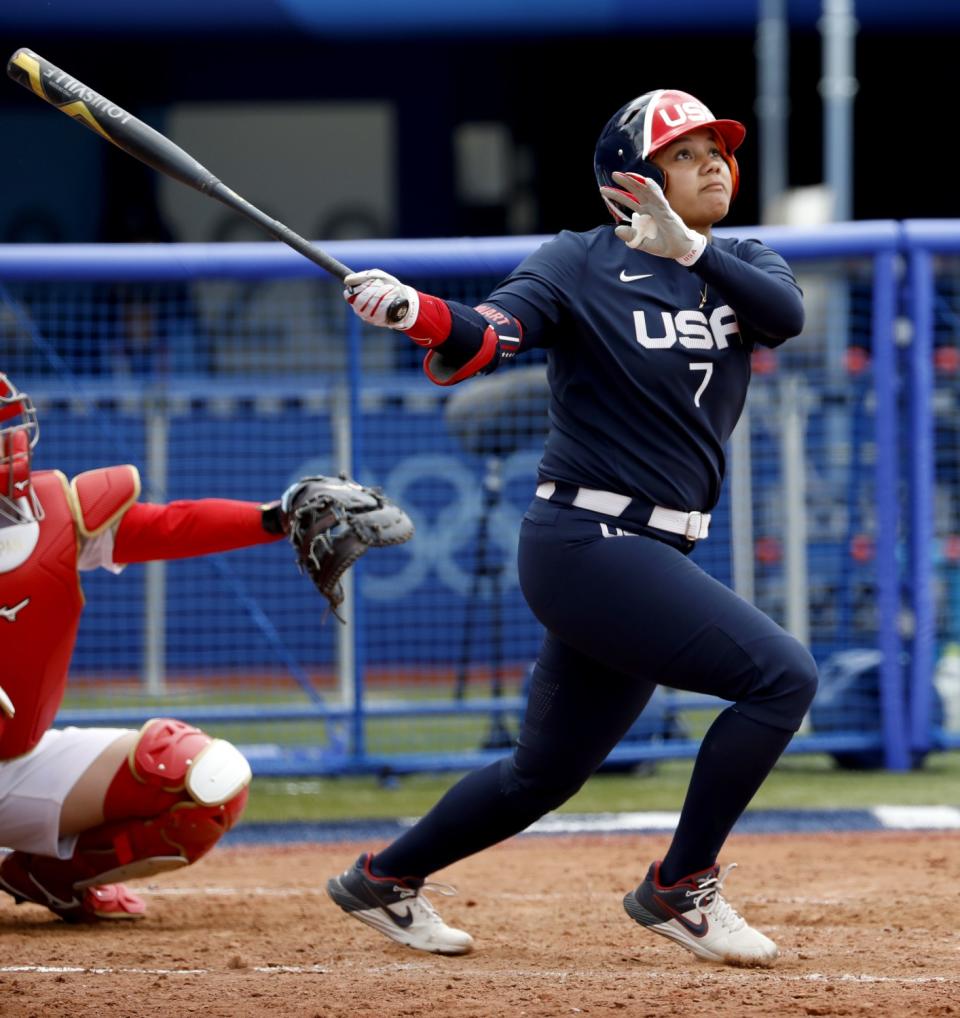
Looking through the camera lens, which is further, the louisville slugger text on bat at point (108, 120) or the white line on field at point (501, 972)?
the louisville slugger text on bat at point (108, 120)

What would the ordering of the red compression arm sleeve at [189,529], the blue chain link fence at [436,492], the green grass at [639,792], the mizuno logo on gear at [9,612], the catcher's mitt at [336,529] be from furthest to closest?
the blue chain link fence at [436,492] < the green grass at [639,792] < the red compression arm sleeve at [189,529] < the mizuno logo on gear at [9,612] < the catcher's mitt at [336,529]

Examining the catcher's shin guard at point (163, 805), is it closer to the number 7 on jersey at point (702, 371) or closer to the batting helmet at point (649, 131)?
the number 7 on jersey at point (702, 371)

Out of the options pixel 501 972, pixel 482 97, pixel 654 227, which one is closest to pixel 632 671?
pixel 501 972

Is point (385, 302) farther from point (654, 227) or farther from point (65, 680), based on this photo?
point (65, 680)

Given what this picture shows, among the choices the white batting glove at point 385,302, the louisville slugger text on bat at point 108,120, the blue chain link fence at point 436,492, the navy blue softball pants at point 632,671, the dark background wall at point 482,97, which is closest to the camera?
the white batting glove at point 385,302

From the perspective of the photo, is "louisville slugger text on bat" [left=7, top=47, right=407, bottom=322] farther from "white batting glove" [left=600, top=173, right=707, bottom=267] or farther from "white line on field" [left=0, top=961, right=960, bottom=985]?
"white line on field" [left=0, top=961, right=960, bottom=985]

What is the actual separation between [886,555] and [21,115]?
29.1ft

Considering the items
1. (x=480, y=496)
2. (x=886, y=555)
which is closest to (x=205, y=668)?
(x=480, y=496)

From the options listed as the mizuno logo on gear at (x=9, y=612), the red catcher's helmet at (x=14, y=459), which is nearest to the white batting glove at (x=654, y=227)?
the red catcher's helmet at (x=14, y=459)

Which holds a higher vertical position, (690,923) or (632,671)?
(632,671)

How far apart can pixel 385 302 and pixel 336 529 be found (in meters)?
0.85

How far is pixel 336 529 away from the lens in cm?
403

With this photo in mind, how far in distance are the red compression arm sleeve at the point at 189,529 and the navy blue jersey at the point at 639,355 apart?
2.94 feet

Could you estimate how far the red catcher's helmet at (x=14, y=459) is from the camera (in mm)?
4125
